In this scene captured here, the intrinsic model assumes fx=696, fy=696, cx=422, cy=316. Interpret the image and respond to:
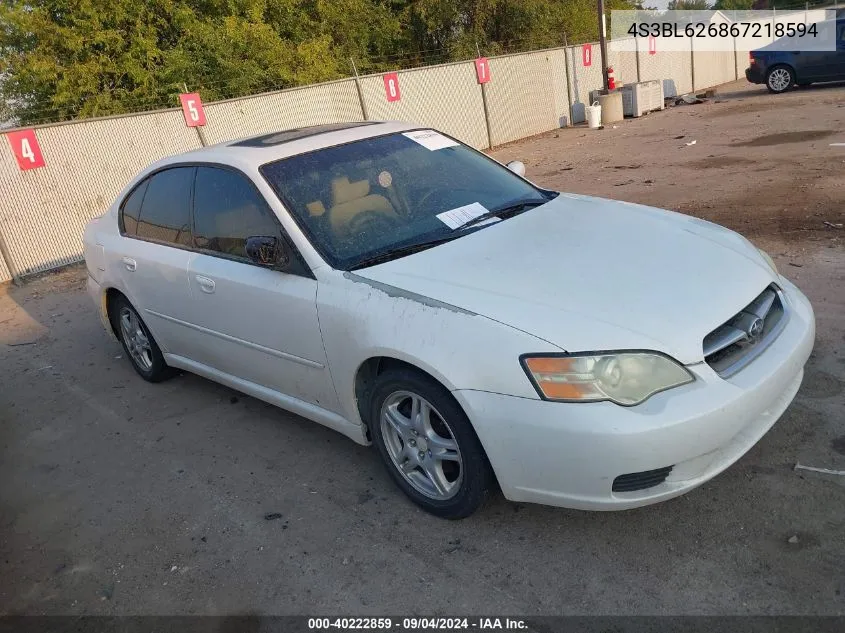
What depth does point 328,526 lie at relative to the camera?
3234 mm

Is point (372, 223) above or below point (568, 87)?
above

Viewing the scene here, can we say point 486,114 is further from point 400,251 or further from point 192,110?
point 400,251

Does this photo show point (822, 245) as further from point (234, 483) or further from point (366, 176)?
point (234, 483)

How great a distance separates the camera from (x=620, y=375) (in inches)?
100

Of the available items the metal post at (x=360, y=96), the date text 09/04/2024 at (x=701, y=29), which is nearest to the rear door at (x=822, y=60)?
the date text 09/04/2024 at (x=701, y=29)

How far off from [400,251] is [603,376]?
125 centimetres

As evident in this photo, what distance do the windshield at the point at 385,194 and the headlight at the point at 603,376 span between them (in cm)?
111

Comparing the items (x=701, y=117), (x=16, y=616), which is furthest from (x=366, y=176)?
(x=701, y=117)

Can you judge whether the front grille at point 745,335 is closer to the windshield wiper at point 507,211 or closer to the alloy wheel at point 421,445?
the alloy wheel at point 421,445

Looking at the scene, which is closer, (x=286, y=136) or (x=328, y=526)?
(x=328, y=526)

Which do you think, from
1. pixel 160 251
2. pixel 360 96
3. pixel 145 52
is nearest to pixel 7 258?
pixel 160 251

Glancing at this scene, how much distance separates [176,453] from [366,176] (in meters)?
2.00

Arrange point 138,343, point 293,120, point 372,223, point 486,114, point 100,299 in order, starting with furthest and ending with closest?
point 486,114 < point 293,120 < point 100,299 < point 138,343 < point 372,223

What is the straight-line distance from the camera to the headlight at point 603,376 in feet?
8.27
